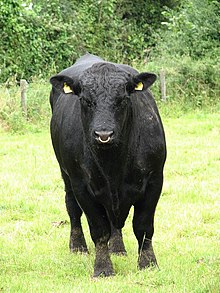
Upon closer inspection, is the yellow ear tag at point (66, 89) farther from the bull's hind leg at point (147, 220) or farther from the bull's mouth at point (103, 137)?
the bull's hind leg at point (147, 220)

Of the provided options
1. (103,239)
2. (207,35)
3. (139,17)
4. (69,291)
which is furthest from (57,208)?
(139,17)

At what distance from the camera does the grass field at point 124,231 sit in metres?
5.36

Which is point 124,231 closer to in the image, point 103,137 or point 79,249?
point 79,249

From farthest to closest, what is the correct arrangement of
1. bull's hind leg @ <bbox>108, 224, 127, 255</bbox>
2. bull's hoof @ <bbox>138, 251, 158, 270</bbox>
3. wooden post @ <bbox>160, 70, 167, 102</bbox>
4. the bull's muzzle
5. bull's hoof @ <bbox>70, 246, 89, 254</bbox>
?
wooden post @ <bbox>160, 70, 167, 102</bbox> < bull's hoof @ <bbox>70, 246, 89, 254</bbox> < bull's hind leg @ <bbox>108, 224, 127, 255</bbox> < bull's hoof @ <bbox>138, 251, 158, 270</bbox> < the bull's muzzle

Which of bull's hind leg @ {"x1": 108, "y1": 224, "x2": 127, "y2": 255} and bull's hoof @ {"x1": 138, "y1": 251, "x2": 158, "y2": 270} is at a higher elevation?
bull's hoof @ {"x1": 138, "y1": 251, "x2": 158, "y2": 270}

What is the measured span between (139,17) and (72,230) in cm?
2536

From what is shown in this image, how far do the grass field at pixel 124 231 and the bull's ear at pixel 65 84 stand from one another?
159 cm

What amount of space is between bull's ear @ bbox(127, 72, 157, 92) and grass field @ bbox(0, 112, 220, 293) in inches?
59.8

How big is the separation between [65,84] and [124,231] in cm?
239

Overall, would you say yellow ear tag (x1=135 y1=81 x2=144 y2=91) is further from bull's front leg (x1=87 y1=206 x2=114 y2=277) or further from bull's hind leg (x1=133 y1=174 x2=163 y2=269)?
bull's front leg (x1=87 y1=206 x2=114 y2=277)

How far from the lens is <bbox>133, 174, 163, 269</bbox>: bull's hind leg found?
600 cm

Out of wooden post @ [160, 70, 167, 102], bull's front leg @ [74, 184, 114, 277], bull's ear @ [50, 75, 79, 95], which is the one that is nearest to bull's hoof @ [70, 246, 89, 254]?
bull's front leg @ [74, 184, 114, 277]

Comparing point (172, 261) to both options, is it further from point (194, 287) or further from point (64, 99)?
point (64, 99)

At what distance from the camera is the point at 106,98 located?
534cm
